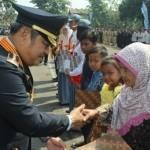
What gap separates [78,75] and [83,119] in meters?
3.52

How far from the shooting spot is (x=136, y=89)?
136 inches

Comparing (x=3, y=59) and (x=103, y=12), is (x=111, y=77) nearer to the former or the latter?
(x=3, y=59)

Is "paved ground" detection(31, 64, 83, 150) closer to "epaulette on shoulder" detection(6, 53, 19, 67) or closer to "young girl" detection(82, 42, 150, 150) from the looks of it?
"young girl" detection(82, 42, 150, 150)

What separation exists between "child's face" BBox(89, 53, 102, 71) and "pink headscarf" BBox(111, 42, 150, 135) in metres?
1.71

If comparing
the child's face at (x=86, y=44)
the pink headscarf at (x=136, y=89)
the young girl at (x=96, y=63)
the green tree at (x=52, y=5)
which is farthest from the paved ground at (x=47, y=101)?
the green tree at (x=52, y=5)

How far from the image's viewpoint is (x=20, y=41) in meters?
2.70

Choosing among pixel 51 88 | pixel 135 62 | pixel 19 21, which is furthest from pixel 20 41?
pixel 51 88

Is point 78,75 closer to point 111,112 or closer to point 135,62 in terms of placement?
point 111,112

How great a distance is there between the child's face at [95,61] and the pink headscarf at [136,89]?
5.60 ft

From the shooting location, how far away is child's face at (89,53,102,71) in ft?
17.3

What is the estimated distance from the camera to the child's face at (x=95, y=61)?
5270 millimetres

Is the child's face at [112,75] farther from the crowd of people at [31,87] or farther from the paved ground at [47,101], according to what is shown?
the paved ground at [47,101]

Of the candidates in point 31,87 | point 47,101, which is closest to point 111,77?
point 31,87

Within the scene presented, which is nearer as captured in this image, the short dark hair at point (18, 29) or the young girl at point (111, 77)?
the short dark hair at point (18, 29)
